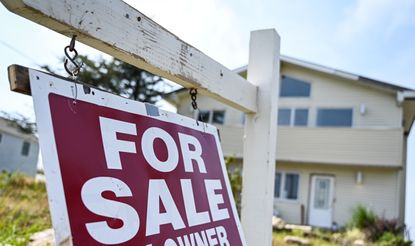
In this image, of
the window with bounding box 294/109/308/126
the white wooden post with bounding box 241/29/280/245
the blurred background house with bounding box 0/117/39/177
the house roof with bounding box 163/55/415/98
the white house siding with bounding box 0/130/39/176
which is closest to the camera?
the white wooden post with bounding box 241/29/280/245

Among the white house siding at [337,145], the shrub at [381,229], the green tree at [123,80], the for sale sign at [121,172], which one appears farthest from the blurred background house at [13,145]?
the shrub at [381,229]

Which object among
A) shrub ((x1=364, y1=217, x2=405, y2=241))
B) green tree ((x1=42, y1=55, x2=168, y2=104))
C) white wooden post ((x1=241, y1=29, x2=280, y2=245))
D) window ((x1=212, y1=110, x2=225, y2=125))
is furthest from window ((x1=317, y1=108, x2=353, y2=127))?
white wooden post ((x1=241, y1=29, x2=280, y2=245))

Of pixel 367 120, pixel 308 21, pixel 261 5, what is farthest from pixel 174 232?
pixel 367 120


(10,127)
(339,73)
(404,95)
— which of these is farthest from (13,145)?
(404,95)

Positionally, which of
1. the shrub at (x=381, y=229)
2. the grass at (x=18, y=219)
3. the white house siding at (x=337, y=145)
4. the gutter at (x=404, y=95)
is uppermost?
the gutter at (x=404, y=95)

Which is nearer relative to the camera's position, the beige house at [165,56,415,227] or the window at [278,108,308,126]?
the beige house at [165,56,415,227]

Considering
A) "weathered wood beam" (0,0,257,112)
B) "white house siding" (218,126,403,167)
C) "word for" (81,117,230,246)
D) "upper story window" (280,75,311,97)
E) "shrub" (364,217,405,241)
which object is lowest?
"shrub" (364,217,405,241)

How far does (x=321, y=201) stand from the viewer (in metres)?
12.9

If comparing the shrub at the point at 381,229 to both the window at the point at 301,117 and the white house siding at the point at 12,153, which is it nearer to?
the window at the point at 301,117

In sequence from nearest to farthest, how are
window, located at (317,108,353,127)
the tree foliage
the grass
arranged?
1. the grass
2. the tree foliage
3. window, located at (317,108,353,127)

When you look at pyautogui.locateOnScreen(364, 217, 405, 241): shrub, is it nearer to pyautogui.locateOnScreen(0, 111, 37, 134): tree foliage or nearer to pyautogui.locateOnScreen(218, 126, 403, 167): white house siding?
pyautogui.locateOnScreen(218, 126, 403, 167): white house siding

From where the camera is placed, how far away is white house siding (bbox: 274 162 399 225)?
39.5ft

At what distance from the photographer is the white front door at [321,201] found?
12.6 m

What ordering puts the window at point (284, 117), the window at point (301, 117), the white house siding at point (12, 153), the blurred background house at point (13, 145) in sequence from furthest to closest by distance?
the window at point (284, 117) → the window at point (301, 117) → the white house siding at point (12, 153) → the blurred background house at point (13, 145)
